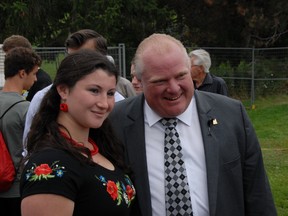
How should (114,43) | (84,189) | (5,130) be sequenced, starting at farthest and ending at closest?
(114,43) → (5,130) → (84,189)

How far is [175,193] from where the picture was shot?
2.76 metres

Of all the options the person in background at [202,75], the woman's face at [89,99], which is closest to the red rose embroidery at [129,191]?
the woman's face at [89,99]

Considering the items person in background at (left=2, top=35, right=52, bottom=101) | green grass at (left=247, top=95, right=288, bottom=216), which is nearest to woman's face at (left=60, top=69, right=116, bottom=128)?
person in background at (left=2, top=35, right=52, bottom=101)

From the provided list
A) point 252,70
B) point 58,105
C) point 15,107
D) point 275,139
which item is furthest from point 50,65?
point 58,105

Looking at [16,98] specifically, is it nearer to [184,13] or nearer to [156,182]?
[156,182]

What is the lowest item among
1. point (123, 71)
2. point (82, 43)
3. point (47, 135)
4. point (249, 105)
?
point (249, 105)

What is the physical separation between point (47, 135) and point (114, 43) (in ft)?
55.8

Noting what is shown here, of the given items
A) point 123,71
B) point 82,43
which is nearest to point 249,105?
point 123,71

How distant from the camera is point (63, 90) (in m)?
2.49

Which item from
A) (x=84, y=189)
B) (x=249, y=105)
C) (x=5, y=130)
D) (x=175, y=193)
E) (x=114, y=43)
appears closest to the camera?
(x=84, y=189)

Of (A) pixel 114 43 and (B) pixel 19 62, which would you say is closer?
(B) pixel 19 62

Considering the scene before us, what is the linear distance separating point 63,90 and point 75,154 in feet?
1.06

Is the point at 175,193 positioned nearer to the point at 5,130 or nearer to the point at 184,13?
the point at 5,130

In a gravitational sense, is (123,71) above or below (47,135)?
below
